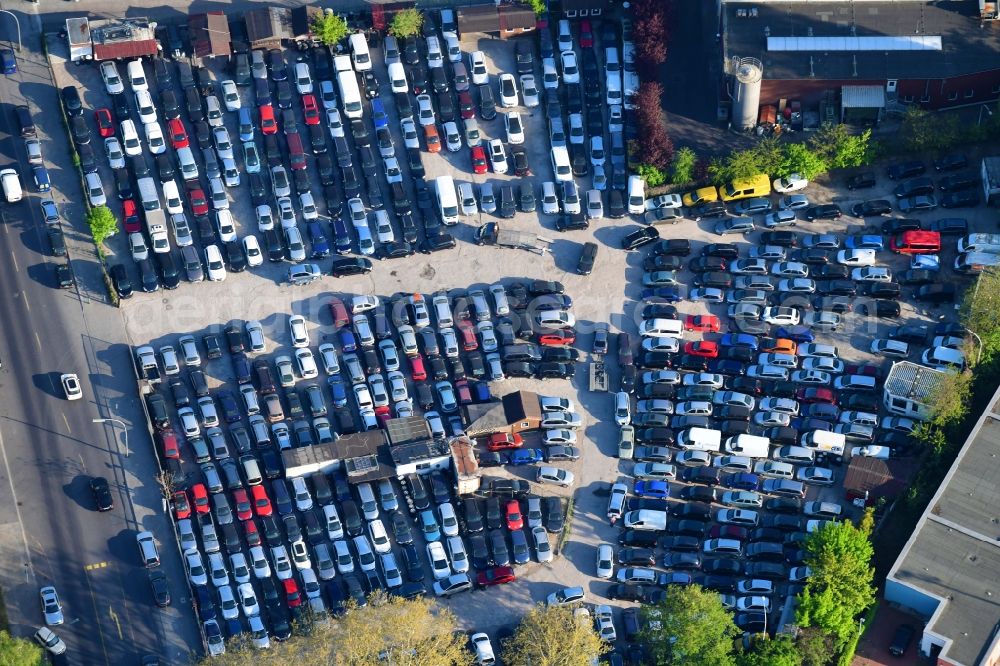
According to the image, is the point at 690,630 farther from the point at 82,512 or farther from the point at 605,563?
the point at 82,512

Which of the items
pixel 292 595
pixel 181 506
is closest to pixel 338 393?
pixel 181 506

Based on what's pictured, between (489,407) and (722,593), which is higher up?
(489,407)

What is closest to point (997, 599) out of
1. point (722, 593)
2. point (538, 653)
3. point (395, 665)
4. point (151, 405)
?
point (722, 593)

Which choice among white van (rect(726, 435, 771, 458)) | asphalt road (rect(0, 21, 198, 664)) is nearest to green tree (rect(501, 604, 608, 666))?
white van (rect(726, 435, 771, 458))

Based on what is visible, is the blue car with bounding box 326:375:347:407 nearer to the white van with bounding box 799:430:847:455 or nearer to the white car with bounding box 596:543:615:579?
the white car with bounding box 596:543:615:579

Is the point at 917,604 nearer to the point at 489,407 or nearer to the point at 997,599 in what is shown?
the point at 997,599

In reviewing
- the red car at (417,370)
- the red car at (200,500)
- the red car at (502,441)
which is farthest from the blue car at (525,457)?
the red car at (200,500)

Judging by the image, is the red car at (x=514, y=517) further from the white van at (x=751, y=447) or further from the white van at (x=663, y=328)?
the white van at (x=663, y=328)

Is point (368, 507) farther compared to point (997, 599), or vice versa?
point (368, 507)
